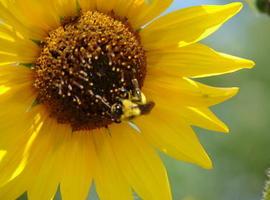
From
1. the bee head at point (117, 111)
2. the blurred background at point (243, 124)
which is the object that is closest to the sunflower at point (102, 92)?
the bee head at point (117, 111)

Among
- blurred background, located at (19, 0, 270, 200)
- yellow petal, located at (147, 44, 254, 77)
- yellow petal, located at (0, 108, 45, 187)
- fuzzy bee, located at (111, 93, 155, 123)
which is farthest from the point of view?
blurred background, located at (19, 0, 270, 200)

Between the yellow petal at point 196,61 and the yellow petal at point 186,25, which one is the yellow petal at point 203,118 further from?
the yellow petal at point 186,25

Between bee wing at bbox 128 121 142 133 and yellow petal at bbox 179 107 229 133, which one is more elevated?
bee wing at bbox 128 121 142 133

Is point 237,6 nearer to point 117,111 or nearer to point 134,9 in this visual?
point 134,9

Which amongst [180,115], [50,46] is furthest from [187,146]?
[50,46]

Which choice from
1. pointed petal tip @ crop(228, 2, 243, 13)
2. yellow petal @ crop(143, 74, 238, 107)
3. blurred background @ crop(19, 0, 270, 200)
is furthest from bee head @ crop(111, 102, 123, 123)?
blurred background @ crop(19, 0, 270, 200)

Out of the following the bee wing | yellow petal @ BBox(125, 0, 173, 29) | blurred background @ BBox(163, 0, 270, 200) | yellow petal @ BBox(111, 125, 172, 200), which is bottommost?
blurred background @ BBox(163, 0, 270, 200)

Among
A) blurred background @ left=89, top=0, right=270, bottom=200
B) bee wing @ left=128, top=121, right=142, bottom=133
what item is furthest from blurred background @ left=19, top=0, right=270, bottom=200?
bee wing @ left=128, top=121, right=142, bottom=133

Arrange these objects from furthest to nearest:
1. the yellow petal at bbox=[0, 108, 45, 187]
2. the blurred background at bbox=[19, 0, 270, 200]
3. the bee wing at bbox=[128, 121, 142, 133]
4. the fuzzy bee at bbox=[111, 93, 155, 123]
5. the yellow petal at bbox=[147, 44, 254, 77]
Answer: the blurred background at bbox=[19, 0, 270, 200]
the bee wing at bbox=[128, 121, 142, 133]
the yellow petal at bbox=[147, 44, 254, 77]
the yellow petal at bbox=[0, 108, 45, 187]
the fuzzy bee at bbox=[111, 93, 155, 123]

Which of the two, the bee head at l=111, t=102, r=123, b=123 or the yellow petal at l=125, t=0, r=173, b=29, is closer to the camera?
the bee head at l=111, t=102, r=123, b=123

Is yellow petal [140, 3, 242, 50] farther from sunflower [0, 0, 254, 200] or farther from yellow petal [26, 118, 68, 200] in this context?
yellow petal [26, 118, 68, 200]
